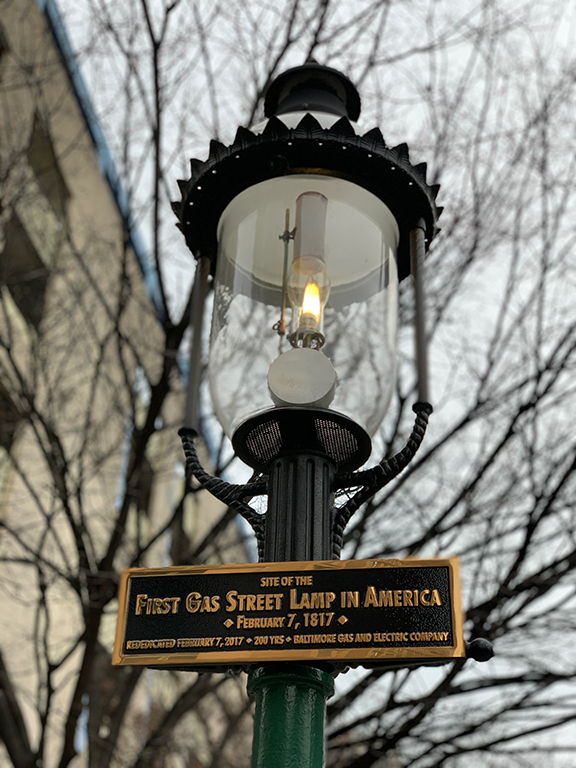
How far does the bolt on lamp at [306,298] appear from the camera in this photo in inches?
98.0

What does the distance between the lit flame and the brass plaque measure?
2.59ft

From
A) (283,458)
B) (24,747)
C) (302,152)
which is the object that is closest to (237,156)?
(302,152)

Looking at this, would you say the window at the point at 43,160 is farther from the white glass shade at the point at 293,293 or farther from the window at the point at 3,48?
the white glass shade at the point at 293,293

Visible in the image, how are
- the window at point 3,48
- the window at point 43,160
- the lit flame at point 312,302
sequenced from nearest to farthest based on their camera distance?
1. the lit flame at point 312,302
2. the window at point 43,160
3. the window at point 3,48

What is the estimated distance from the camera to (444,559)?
7.10 feet

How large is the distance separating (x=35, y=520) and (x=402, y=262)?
864 centimetres

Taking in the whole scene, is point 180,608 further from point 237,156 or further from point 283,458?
point 237,156

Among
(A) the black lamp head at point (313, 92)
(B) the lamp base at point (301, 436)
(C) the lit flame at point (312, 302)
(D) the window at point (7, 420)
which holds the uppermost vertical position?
(D) the window at point (7, 420)

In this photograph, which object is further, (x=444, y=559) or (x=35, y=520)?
(x=35, y=520)

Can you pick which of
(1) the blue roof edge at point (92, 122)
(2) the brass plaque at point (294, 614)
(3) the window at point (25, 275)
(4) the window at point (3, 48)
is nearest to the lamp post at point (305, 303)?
(2) the brass plaque at point (294, 614)

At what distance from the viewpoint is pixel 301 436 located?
250cm

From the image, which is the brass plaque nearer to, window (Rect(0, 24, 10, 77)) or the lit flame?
the lit flame

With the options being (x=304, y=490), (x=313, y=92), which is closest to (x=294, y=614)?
(x=304, y=490)

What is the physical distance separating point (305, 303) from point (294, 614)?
0.96 meters
